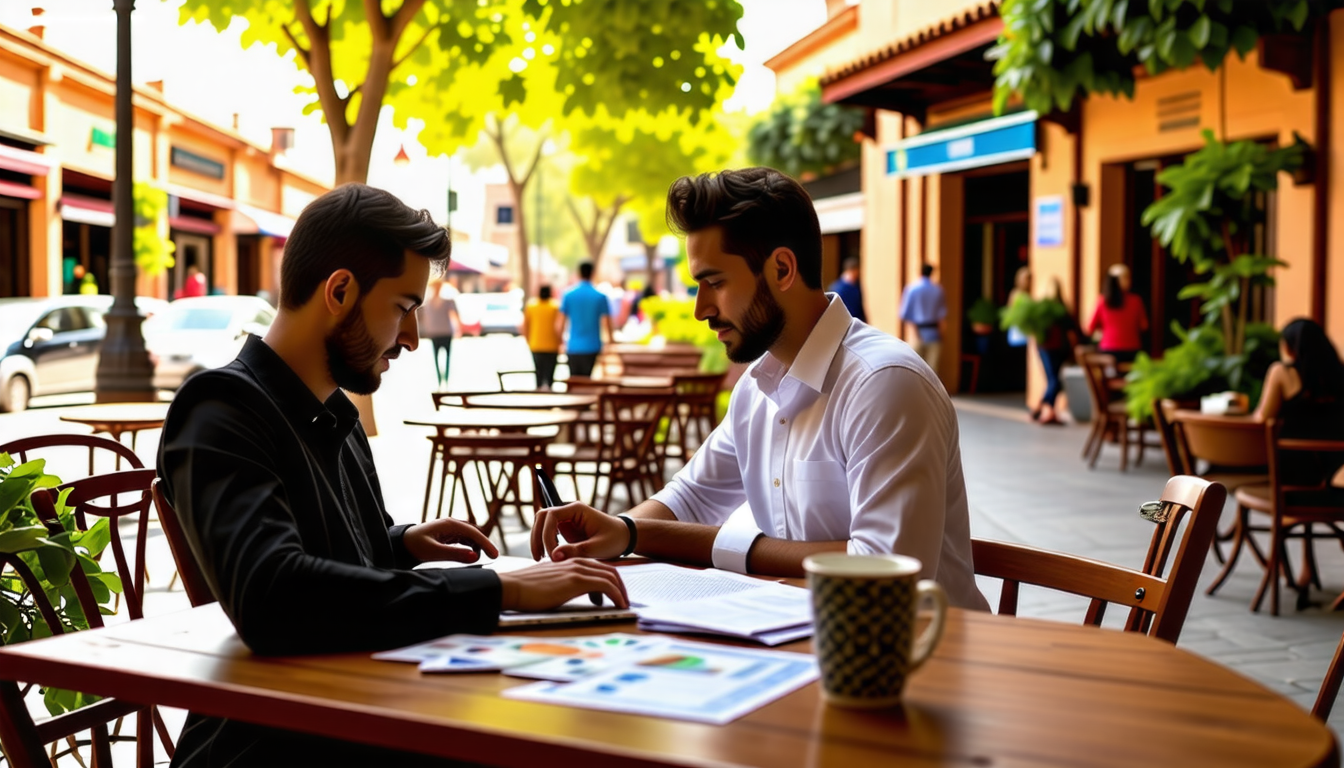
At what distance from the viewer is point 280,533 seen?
1.82 m

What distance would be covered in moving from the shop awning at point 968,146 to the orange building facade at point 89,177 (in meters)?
9.87

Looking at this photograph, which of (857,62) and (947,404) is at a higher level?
(857,62)

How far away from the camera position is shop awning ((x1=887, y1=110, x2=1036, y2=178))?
15422 mm

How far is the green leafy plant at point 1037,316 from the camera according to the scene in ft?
47.9

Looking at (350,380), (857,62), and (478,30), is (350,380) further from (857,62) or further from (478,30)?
(857,62)

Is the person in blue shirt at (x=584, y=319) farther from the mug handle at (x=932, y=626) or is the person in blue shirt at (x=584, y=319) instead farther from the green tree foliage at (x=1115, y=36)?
the mug handle at (x=932, y=626)

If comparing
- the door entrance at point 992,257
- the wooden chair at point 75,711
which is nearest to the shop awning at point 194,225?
the door entrance at point 992,257

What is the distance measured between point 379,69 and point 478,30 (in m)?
1.46

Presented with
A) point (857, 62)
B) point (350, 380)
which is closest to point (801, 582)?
point (350, 380)

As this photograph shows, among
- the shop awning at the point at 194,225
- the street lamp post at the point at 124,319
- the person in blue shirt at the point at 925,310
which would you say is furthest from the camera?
the shop awning at the point at 194,225

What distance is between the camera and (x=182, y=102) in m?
31.9

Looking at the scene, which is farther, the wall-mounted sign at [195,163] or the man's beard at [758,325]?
the wall-mounted sign at [195,163]

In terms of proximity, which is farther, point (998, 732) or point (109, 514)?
point (109, 514)

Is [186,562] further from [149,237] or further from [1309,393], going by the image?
[149,237]
